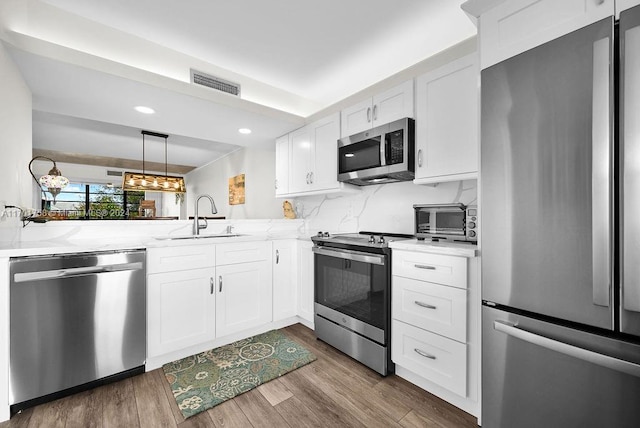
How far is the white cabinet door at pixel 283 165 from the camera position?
11.2 ft

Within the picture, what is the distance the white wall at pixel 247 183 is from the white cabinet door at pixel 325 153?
135cm

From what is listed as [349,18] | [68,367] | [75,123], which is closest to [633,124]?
[349,18]

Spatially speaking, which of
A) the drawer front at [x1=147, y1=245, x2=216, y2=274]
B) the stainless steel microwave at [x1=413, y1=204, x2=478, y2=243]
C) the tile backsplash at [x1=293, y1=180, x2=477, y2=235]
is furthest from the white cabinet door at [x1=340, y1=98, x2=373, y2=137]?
the drawer front at [x1=147, y1=245, x2=216, y2=274]

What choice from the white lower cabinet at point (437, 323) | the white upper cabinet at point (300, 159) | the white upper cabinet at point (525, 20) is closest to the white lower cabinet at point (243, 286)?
the white upper cabinet at point (300, 159)

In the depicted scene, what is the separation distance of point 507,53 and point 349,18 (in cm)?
116

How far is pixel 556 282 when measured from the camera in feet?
3.78

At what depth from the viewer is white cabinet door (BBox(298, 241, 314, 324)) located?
284 cm

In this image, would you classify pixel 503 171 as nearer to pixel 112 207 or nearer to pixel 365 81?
pixel 365 81

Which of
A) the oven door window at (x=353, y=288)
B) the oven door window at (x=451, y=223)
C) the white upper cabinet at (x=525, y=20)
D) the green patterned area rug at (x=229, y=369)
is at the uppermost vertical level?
the white upper cabinet at (x=525, y=20)

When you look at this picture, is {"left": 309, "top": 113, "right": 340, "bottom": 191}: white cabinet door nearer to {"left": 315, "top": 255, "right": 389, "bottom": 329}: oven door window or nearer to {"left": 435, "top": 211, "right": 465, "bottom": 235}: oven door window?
{"left": 315, "top": 255, "right": 389, "bottom": 329}: oven door window

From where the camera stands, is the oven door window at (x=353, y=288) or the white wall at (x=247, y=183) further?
the white wall at (x=247, y=183)

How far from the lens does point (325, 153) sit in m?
2.87

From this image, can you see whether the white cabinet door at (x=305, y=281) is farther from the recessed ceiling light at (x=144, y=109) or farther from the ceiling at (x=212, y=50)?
the recessed ceiling light at (x=144, y=109)

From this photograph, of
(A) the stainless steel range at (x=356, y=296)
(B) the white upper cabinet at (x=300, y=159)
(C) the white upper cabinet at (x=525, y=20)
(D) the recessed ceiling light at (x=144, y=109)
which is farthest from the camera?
(B) the white upper cabinet at (x=300, y=159)
